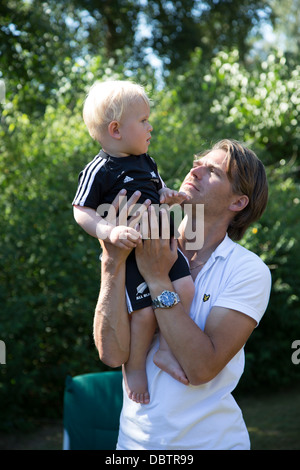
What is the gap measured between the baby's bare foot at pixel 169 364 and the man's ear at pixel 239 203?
658 millimetres

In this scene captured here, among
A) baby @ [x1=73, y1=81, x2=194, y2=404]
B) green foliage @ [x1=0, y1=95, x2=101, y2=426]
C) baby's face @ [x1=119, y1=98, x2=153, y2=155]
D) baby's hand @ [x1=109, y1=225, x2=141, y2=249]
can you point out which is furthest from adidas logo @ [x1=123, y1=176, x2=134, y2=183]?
green foliage @ [x1=0, y1=95, x2=101, y2=426]

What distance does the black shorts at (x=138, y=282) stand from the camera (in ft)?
7.16

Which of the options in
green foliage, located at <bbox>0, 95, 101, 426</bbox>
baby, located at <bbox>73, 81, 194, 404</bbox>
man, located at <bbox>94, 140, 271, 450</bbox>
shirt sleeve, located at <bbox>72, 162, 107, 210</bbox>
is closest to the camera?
man, located at <bbox>94, 140, 271, 450</bbox>

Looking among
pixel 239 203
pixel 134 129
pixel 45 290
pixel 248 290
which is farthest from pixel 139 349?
pixel 45 290

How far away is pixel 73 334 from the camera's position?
554 cm

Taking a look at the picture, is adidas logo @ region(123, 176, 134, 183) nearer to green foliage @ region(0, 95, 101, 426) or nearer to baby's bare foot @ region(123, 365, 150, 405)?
baby's bare foot @ region(123, 365, 150, 405)

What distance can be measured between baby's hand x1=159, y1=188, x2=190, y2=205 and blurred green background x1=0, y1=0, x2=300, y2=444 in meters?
2.75

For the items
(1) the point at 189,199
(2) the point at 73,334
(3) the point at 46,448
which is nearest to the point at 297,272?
(2) the point at 73,334

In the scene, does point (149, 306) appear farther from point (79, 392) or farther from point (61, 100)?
point (61, 100)

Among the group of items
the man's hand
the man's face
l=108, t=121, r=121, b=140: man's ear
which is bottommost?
the man's hand

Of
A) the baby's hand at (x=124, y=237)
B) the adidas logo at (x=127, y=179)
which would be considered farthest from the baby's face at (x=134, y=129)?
the baby's hand at (x=124, y=237)

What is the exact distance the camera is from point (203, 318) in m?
2.16

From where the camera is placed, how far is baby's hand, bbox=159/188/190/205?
2.31 metres

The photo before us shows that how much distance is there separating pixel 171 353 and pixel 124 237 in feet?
1.51
